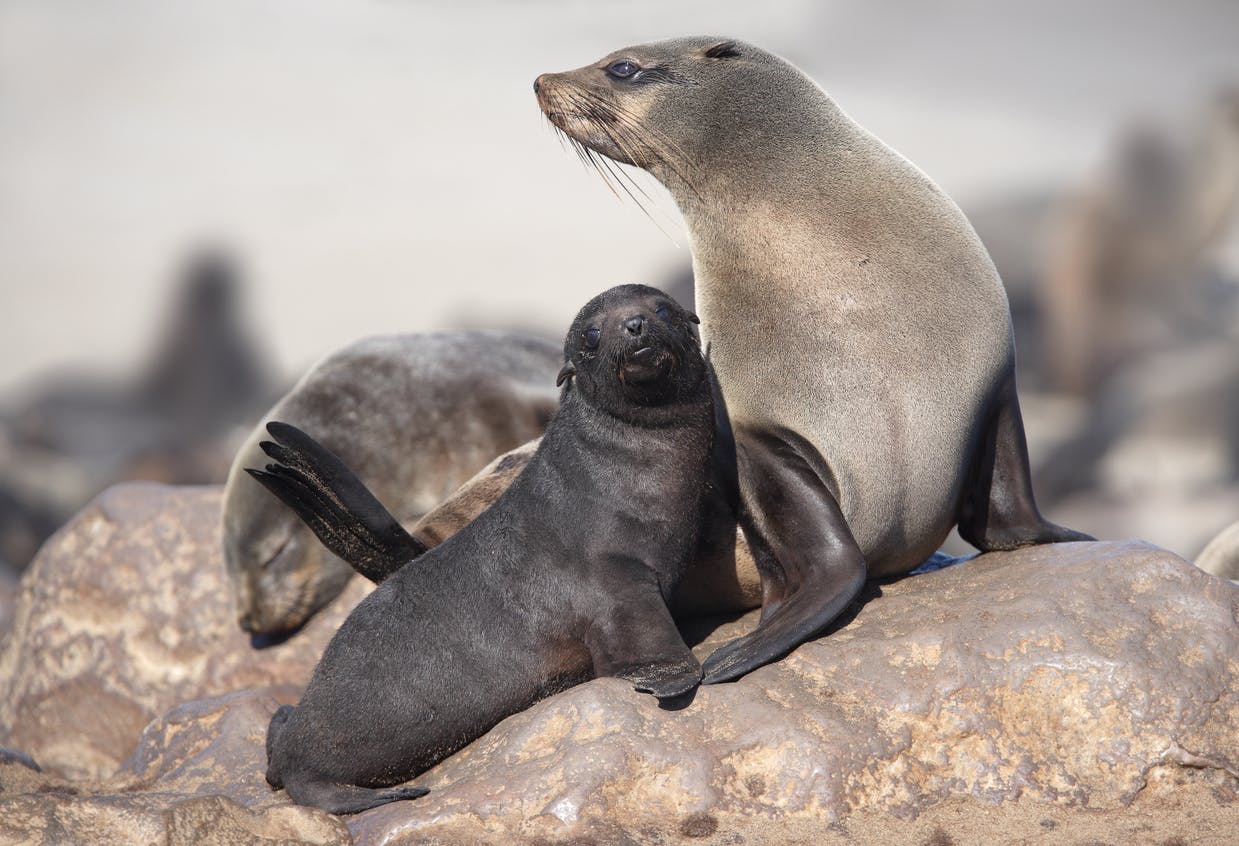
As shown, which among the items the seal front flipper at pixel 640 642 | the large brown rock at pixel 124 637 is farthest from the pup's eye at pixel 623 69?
the large brown rock at pixel 124 637

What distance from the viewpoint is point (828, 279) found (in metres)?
5.18

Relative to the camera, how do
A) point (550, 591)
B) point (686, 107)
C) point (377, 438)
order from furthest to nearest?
point (377, 438)
point (686, 107)
point (550, 591)

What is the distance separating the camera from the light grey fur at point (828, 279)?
5062mm

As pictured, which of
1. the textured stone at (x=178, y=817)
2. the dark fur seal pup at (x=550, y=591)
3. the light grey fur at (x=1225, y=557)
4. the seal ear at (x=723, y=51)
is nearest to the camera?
the textured stone at (x=178, y=817)

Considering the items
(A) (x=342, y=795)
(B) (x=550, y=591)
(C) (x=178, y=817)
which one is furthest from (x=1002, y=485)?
(C) (x=178, y=817)

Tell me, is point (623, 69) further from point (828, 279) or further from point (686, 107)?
point (828, 279)

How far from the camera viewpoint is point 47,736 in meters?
7.49

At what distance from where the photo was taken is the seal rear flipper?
4.20 m

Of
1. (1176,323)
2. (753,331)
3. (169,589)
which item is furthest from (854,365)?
(1176,323)

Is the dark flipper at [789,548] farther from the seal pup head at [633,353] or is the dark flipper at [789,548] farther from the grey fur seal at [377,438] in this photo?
the grey fur seal at [377,438]

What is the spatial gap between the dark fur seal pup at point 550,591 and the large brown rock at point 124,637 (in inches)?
108

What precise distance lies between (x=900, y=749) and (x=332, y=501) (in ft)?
7.17

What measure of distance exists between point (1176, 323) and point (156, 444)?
51.0ft

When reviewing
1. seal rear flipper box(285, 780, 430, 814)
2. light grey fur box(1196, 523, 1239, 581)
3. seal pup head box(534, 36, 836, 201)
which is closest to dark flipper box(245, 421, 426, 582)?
seal rear flipper box(285, 780, 430, 814)
